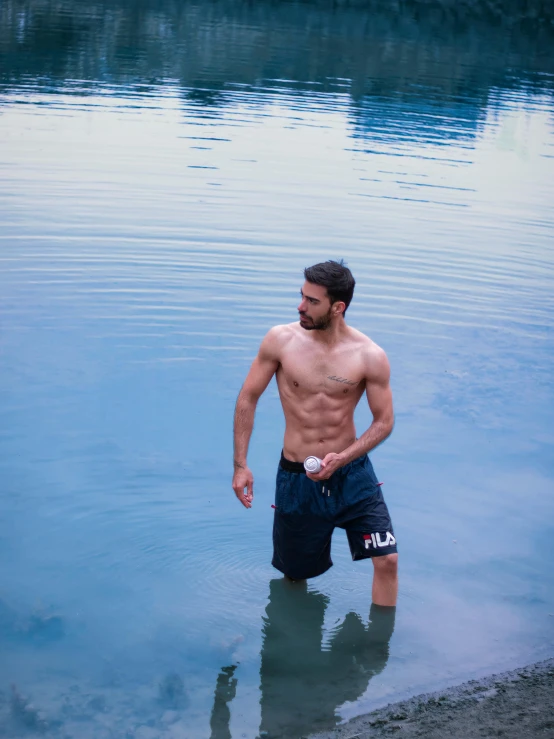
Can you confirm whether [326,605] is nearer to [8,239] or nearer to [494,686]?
[494,686]

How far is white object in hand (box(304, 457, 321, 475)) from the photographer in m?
5.35

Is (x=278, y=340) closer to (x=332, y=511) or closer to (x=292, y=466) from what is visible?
(x=292, y=466)

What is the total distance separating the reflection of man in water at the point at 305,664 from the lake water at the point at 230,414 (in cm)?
2

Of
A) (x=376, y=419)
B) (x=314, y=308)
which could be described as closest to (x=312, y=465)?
(x=376, y=419)

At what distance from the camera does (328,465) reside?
5.35 metres

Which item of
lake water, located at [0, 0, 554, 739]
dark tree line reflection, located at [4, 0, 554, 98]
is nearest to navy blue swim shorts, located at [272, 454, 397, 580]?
lake water, located at [0, 0, 554, 739]

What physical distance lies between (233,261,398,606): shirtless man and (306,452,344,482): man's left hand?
1.3 inches

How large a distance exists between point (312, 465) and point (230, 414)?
12.1ft

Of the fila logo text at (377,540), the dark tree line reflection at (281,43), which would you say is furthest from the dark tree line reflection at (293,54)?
the fila logo text at (377,540)

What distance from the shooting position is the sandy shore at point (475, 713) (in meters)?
4.65

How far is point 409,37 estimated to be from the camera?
52.0 metres

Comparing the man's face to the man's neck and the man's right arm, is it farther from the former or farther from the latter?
the man's right arm

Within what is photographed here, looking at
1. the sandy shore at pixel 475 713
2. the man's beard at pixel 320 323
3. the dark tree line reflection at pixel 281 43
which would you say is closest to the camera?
the sandy shore at pixel 475 713

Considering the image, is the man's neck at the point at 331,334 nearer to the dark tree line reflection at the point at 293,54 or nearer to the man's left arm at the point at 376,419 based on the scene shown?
the man's left arm at the point at 376,419
